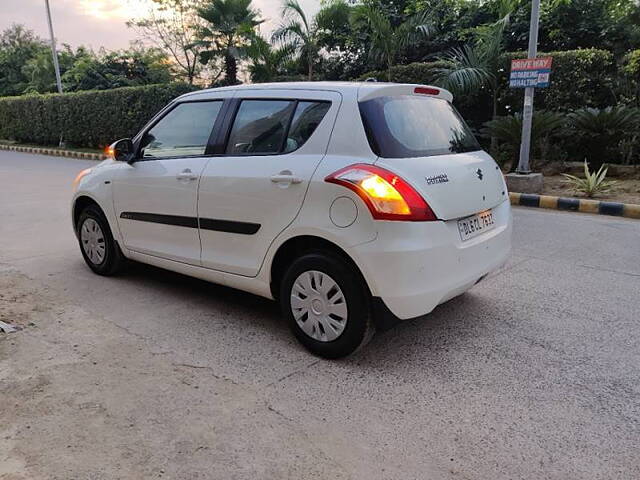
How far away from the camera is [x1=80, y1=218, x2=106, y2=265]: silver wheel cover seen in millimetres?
4750

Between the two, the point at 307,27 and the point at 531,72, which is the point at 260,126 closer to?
the point at 531,72

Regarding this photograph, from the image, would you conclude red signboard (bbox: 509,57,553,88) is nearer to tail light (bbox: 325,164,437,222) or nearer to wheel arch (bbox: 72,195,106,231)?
tail light (bbox: 325,164,437,222)

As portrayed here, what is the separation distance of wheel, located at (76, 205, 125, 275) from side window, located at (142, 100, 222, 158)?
33.4 inches

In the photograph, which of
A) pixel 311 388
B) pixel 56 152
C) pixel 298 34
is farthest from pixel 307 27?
pixel 311 388

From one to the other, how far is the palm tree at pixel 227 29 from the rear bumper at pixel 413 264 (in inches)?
703

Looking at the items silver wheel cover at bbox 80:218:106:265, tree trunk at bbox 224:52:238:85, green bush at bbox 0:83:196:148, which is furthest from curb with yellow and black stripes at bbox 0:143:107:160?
silver wheel cover at bbox 80:218:106:265

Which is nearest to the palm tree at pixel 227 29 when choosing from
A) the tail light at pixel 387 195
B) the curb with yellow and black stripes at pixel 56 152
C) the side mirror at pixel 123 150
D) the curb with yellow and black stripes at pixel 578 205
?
the curb with yellow and black stripes at pixel 56 152

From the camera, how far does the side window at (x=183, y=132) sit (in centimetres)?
389

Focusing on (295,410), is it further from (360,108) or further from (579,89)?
(579,89)

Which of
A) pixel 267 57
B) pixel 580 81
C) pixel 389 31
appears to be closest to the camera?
pixel 580 81

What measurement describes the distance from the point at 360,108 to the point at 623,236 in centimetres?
466

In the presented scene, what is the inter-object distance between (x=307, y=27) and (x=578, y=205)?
10223 millimetres

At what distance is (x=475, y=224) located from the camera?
328 centimetres

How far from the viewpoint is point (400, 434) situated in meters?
2.47
